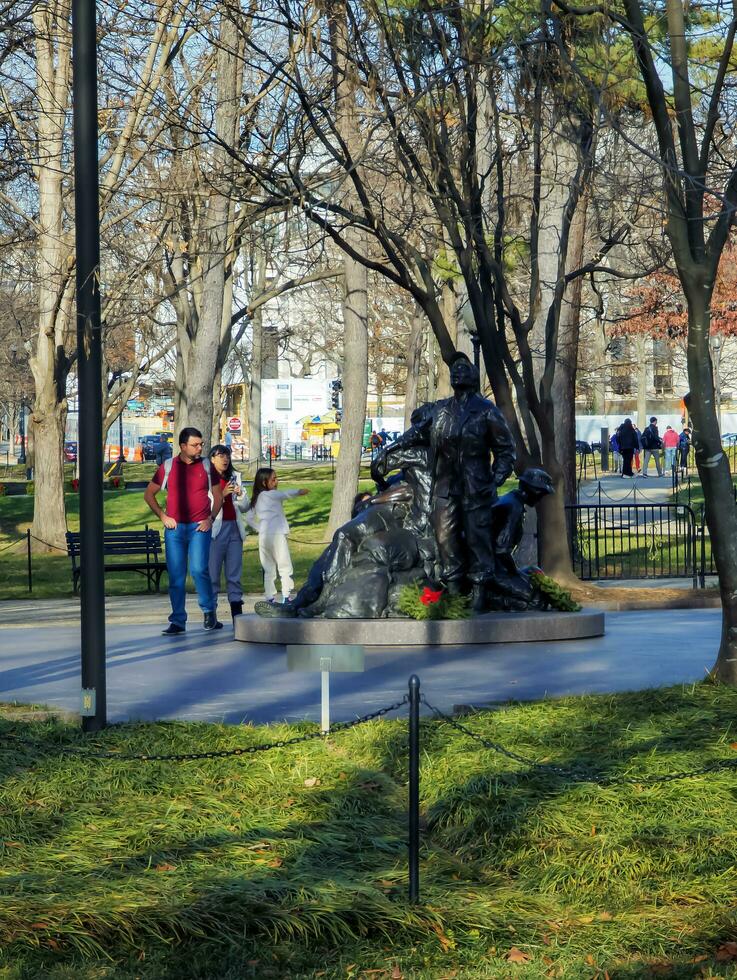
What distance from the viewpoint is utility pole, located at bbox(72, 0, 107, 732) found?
9086mm

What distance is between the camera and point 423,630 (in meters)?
13.3

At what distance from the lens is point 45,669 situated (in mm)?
12648

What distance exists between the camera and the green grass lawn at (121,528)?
75.8 feet

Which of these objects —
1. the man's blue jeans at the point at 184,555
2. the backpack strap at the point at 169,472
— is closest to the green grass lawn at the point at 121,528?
the man's blue jeans at the point at 184,555

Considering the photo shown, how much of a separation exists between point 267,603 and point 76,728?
502cm

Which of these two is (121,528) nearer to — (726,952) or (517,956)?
(517,956)

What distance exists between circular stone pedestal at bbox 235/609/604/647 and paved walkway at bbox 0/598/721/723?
146 millimetres

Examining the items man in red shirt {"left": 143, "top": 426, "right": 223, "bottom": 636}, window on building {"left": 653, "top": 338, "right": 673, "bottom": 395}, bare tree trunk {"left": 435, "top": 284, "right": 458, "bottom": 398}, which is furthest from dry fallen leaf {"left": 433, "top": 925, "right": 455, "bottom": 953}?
window on building {"left": 653, "top": 338, "right": 673, "bottom": 395}

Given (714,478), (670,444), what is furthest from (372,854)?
(670,444)

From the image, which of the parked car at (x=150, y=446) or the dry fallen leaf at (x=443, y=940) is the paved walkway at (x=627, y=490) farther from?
the parked car at (x=150, y=446)

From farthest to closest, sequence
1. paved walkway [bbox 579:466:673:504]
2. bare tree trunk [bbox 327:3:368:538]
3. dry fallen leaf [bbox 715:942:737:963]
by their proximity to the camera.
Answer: paved walkway [bbox 579:466:673:504], bare tree trunk [bbox 327:3:368:538], dry fallen leaf [bbox 715:942:737:963]

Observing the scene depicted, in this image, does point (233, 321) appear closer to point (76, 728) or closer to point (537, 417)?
point (537, 417)

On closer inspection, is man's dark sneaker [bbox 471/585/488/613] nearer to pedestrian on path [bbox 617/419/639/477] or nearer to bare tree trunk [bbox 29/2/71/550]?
bare tree trunk [bbox 29/2/71/550]

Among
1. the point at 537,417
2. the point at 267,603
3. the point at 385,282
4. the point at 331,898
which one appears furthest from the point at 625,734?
the point at 385,282
